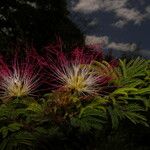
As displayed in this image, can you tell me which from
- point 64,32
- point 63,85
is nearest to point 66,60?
point 63,85

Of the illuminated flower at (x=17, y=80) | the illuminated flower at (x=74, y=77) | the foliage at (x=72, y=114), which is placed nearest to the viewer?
the foliage at (x=72, y=114)

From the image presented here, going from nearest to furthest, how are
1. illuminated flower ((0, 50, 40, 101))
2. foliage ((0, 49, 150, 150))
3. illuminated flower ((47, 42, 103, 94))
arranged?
foliage ((0, 49, 150, 150))
illuminated flower ((47, 42, 103, 94))
illuminated flower ((0, 50, 40, 101))

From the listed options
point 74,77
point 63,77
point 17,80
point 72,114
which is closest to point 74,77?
point 74,77

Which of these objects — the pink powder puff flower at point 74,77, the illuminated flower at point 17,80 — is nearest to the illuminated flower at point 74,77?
the pink powder puff flower at point 74,77

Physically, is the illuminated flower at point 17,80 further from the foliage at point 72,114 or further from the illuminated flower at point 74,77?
the illuminated flower at point 74,77

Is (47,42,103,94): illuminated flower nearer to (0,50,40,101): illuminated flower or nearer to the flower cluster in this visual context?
the flower cluster

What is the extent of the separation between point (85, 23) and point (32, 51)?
848 inches

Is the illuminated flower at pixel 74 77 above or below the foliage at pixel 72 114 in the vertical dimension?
above

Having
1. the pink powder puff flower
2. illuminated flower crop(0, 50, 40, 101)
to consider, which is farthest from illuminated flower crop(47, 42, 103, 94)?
illuminated flower crop(0, 50, 40, 101)

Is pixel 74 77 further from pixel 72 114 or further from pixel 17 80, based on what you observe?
pixel 17 80

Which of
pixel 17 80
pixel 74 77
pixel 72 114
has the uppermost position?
pixel 74 77

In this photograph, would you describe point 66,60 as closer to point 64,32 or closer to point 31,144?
point 31,144

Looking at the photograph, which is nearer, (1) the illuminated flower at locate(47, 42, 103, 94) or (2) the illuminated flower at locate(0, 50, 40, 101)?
(1) the illuminated flower at locate(47, 42, 103, 94)

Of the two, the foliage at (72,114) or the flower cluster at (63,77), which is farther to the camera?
the flower cluster at (63,77)
